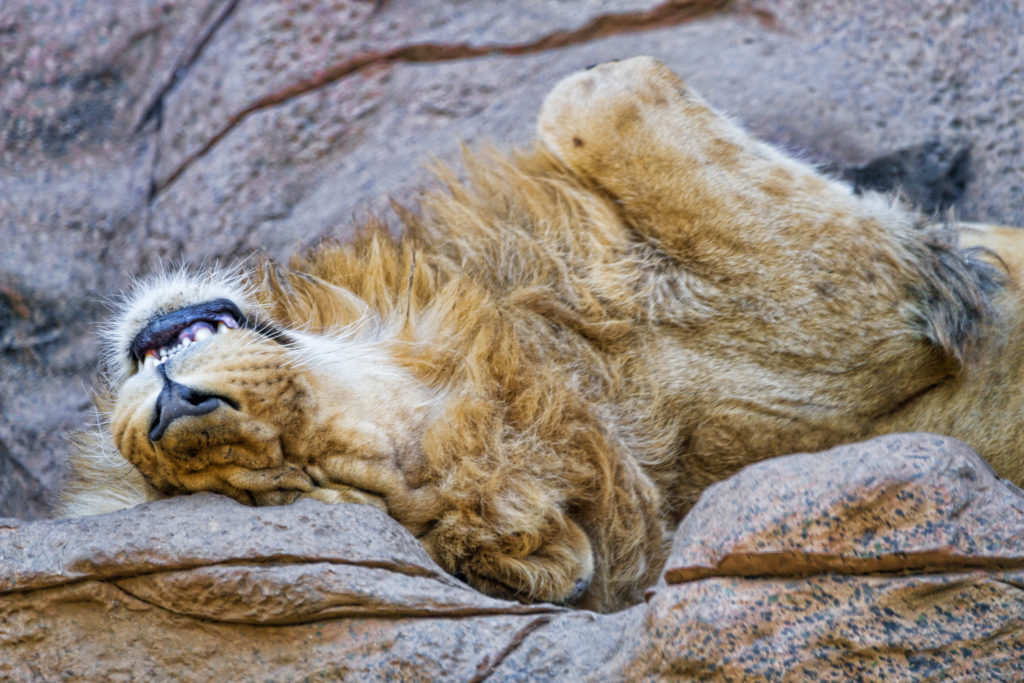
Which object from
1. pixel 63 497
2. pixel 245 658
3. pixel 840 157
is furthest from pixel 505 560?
pixel 840 157

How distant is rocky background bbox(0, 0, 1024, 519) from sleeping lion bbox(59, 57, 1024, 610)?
833 millimetres

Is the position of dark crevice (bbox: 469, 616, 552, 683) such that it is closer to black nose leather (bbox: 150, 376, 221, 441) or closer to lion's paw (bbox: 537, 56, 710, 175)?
black nose leather (bbox: 150, 376, 221, 441)

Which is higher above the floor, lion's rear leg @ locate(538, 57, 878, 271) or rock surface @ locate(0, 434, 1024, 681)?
lion's rear leg @ locate(538, 57, 878, 271)

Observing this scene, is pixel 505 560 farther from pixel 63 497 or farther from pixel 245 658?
pixel 63 497

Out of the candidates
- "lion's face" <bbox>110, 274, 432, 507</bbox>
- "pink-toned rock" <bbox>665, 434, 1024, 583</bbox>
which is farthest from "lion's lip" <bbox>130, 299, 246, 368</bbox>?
"pink-toned rock" <bbox>665, 434, 1024, 583</bbox>

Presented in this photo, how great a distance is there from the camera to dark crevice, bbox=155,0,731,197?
3984 mm

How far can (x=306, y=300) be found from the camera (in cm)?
282

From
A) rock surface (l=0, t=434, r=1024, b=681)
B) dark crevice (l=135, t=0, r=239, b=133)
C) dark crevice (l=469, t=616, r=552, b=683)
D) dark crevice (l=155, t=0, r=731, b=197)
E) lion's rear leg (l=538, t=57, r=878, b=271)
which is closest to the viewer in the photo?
rock surface (l=0, t=434, r=1024, b=681)

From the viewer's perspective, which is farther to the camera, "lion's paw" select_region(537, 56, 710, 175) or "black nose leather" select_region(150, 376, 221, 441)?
"lion's paw" select_region(537, 56, 710, 175)

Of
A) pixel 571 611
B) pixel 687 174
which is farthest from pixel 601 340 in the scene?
pixel 571 611

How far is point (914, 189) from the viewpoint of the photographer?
3.61 metres

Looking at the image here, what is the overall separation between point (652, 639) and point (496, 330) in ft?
3.38

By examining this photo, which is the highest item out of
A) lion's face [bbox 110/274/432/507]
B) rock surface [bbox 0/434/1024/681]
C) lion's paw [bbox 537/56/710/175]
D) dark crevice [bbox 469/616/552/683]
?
lion's paw [bbox 537/56/710/175]

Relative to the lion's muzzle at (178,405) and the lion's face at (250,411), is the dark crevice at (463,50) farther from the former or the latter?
the lion's muzzle at (178,405)
